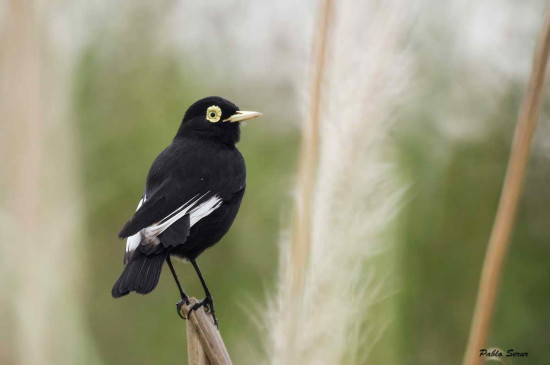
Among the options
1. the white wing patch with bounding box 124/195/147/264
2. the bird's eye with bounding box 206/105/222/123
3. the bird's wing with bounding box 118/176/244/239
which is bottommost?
the white wing patch with bounding box 124/195/147/264

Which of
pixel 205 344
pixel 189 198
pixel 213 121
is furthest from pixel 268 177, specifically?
pixel 205 344

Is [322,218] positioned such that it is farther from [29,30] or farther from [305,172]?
[29,30]

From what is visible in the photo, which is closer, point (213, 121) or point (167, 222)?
point (167, 222)

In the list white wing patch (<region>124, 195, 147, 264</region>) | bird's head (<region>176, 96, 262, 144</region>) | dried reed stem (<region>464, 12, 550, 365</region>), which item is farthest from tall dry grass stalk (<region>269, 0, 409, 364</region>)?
bird's head (<region>176, 96, 262, 144</region>)

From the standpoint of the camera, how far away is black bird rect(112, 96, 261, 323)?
1817 millimetres

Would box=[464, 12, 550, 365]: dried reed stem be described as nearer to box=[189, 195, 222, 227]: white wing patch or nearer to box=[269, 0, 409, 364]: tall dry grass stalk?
box=[269, 0, 409, 364]: tall dry grass stalk

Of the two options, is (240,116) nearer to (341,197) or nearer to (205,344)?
(341,197)

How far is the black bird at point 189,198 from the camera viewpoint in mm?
1817

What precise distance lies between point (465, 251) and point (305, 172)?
1.33 metres

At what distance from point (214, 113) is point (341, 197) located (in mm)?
919

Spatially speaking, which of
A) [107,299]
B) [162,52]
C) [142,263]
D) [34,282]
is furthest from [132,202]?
[142,263]

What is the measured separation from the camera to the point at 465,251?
287 centimetres

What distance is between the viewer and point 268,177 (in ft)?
9.64

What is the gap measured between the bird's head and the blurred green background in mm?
280
